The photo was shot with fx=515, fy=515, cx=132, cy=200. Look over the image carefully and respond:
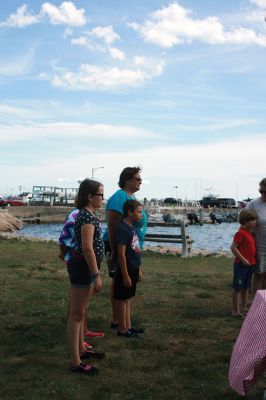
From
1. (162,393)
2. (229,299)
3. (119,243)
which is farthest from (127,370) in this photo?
(229,299)

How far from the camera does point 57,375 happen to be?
4.67 m

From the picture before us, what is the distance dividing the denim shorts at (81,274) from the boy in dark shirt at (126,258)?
36.9 inches

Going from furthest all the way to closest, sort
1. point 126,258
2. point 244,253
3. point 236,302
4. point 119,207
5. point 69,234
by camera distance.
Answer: point 236,302, point 244,253, point 119,207, point 126,258, point 69,234

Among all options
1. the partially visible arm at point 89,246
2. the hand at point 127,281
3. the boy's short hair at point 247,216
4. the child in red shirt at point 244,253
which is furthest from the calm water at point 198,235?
the partially visible arm at point 89,246

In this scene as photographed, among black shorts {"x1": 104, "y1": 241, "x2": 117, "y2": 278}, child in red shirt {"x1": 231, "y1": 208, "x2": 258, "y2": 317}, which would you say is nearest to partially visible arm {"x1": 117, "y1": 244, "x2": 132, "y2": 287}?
black shorts {"x1": 104, "y1": 241, "x2": 117, "y2": 278}

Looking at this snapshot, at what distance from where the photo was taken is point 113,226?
18.9 feet

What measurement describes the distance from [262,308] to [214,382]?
1441 millimetres

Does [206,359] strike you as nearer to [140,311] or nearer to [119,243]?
[119,243]

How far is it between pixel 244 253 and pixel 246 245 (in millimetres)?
107

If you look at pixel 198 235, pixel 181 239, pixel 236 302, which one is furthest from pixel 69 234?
pixel 198 235

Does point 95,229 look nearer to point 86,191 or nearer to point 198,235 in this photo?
point 86,191

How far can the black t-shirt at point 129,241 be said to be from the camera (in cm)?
558

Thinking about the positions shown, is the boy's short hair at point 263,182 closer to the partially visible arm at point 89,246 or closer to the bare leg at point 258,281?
the bare leg at point 258,281

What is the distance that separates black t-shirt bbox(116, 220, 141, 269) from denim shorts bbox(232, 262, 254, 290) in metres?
1.75
